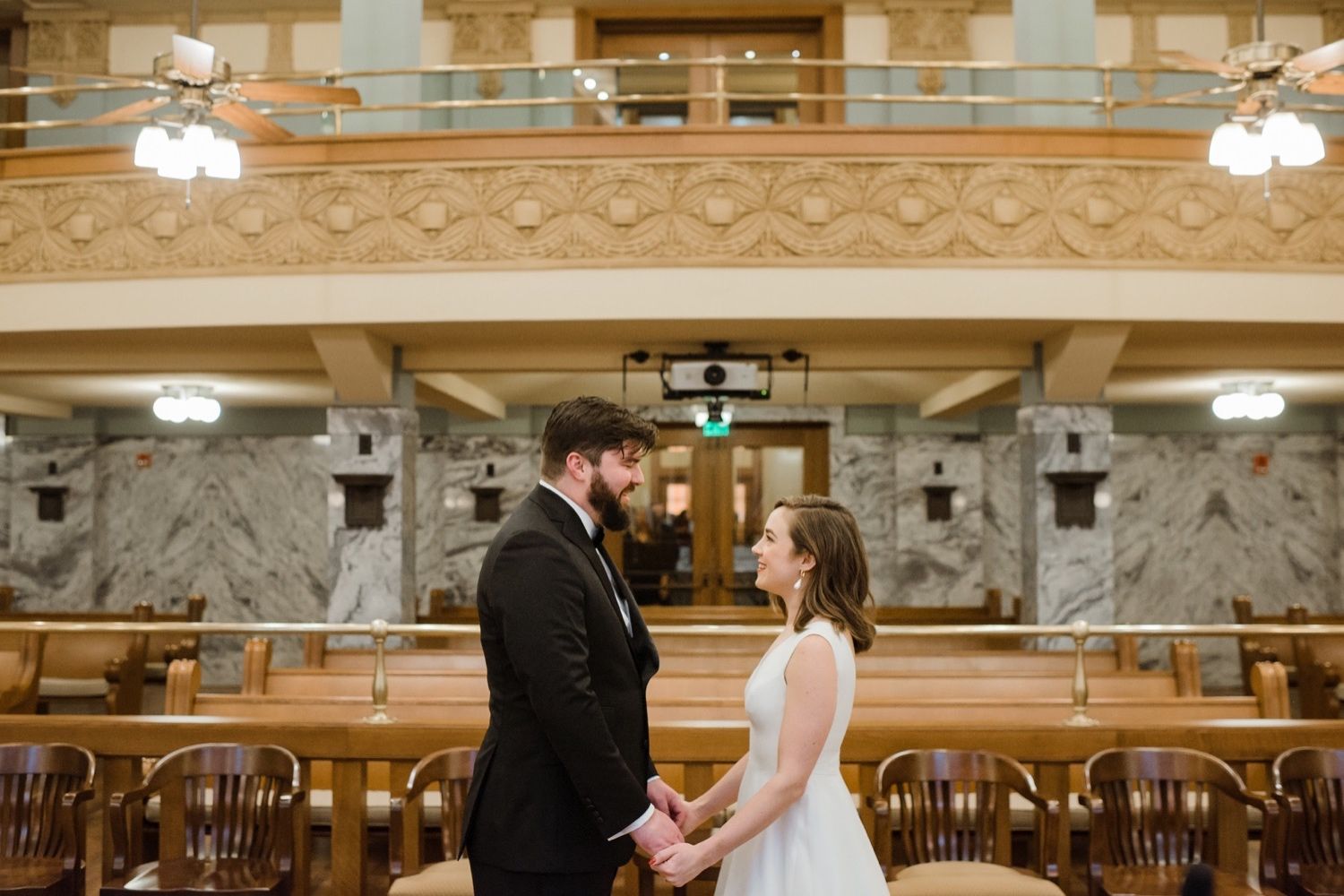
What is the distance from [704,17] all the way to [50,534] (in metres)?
8.93

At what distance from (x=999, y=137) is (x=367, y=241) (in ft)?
13.4

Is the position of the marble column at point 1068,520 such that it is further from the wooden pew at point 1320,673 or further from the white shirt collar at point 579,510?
the white shirt collar at point 579,510

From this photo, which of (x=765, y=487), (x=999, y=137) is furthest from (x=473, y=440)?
(x=999, y=137)

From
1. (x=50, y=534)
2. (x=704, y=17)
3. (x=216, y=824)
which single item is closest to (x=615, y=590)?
(x=216, y=824)

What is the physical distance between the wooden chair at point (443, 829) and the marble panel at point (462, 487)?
338 inches

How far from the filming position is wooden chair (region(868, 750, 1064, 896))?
11.4ft

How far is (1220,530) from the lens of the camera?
12.4 m

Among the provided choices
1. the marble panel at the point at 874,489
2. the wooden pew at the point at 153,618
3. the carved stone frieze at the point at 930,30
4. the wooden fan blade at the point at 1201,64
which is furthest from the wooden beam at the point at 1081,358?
the wooden pew at the point at 153,618

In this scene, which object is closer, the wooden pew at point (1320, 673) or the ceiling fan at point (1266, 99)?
the ceiling fan at point (1266, 99)

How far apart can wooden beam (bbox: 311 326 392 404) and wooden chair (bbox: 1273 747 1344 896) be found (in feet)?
19.2

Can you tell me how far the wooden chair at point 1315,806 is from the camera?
11.9 feet

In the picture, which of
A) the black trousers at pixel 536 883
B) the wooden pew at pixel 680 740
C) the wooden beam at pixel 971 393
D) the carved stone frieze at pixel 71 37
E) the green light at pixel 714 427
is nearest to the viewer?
the black trousers at pixel 536 883

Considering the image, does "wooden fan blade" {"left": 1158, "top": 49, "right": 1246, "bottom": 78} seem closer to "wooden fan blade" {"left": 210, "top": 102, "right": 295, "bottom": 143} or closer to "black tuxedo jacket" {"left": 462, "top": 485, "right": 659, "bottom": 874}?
"black tuxedo jacket" {"left": 462, "top": 485, "right": 659, "bottom": 874}

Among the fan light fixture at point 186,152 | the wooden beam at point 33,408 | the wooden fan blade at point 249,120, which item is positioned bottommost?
the wooden beam at point 33,408
